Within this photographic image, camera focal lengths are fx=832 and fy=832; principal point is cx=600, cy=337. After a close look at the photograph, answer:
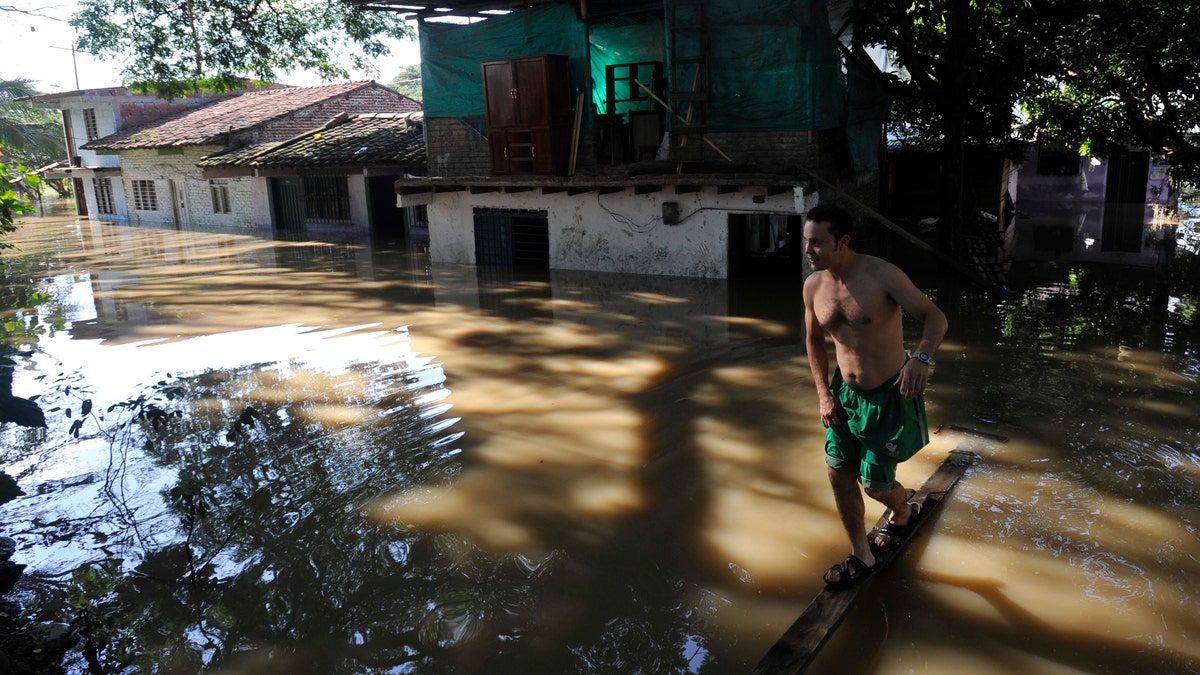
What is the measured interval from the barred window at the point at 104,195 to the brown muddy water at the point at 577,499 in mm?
22278

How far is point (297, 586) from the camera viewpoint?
455 centimetres

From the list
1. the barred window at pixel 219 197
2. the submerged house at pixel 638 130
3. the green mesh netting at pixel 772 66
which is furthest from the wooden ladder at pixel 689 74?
the barred window at pixel 219 197

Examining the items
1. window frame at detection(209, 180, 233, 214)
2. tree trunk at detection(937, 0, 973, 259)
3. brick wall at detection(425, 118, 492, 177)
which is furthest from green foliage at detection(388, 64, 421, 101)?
tree trunk at detection(937, 0, 973, 259)

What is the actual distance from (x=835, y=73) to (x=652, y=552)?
9.51 metres

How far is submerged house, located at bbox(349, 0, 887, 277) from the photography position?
11922 millimetres

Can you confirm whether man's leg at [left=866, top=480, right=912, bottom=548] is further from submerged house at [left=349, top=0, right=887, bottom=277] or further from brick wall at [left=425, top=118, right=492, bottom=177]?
brick wall at [left=425, top=118, right=492, bottom=177]

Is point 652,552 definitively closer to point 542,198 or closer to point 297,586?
point 297,586

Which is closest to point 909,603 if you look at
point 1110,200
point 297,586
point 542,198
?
point 297,586

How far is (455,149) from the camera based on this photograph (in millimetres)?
14891

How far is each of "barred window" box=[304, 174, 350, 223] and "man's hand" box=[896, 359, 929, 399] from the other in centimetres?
2042

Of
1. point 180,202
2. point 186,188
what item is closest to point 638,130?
point 186,188

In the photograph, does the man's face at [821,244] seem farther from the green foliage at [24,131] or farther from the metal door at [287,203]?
the green foliage at [24,131]

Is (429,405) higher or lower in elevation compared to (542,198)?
lower

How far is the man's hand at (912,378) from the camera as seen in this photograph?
3.60 meters
